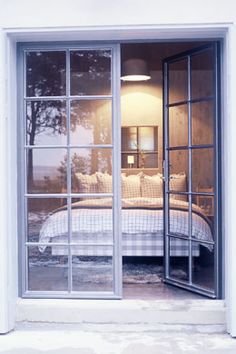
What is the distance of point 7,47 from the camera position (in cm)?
405

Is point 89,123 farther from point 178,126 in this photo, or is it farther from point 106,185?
point 178,126

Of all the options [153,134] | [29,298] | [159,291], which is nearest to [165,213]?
[159,291]

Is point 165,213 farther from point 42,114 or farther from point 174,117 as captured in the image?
point 42,114

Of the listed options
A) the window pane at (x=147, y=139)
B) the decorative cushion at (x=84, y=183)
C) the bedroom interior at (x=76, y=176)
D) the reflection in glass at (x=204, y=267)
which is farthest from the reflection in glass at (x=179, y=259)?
the window pane at (x=147, y=139)

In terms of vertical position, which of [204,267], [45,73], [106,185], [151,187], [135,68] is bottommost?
[204,267]

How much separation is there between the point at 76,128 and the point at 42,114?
0.32 metres

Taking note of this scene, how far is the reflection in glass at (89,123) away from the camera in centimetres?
430

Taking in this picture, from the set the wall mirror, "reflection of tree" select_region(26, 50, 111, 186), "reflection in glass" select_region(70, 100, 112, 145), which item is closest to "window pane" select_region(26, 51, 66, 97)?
"reflection of tree" select_region(26, 50, 111, 186)

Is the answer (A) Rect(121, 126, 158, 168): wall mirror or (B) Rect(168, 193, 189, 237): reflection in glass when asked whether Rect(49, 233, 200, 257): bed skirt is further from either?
(A) Rect(121, 126, 158, 168): wall mirror

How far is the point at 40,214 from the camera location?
14.2ft

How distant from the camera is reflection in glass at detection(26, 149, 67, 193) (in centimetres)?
431

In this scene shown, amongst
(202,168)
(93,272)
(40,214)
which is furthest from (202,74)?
(93,272)

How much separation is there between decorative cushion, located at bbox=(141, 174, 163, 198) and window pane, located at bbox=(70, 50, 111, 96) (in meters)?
3.79

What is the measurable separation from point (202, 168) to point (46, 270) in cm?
170
